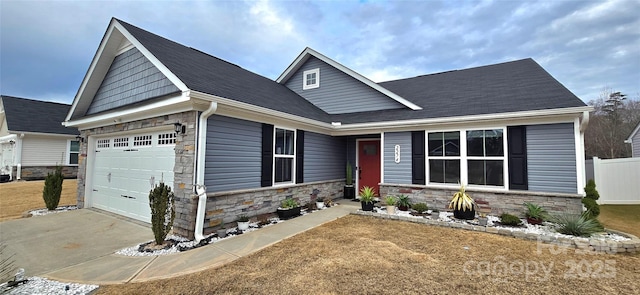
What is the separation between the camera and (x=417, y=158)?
24.6 ft

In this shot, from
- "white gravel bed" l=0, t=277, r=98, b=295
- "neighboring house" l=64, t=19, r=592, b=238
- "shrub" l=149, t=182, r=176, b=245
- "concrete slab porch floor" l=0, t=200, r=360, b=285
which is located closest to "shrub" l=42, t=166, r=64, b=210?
"neighboring house" l=64, t=19, r=592, b=238

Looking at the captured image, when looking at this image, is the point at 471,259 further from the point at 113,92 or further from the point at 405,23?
the point at 405,23

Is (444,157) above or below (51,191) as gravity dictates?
above

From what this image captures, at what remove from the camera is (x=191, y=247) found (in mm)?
4523

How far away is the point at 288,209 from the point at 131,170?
426 cm

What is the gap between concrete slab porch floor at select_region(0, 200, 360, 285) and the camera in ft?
11.7

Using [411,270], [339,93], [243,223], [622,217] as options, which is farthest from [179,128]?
[622,217]

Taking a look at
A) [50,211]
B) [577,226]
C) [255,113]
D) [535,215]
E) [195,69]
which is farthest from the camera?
[50,211]

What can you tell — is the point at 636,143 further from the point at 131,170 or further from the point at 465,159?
the point at 131,170

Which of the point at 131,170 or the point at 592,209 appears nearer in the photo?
the point at 592,209

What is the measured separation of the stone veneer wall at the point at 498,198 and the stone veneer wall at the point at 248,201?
2.51 metres

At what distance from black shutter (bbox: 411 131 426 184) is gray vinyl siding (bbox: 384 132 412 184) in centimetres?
11

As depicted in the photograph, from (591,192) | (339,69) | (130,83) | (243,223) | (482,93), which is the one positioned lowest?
(243,223)

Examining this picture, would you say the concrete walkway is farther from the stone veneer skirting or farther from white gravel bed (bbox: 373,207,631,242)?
the stone veneer skirting
